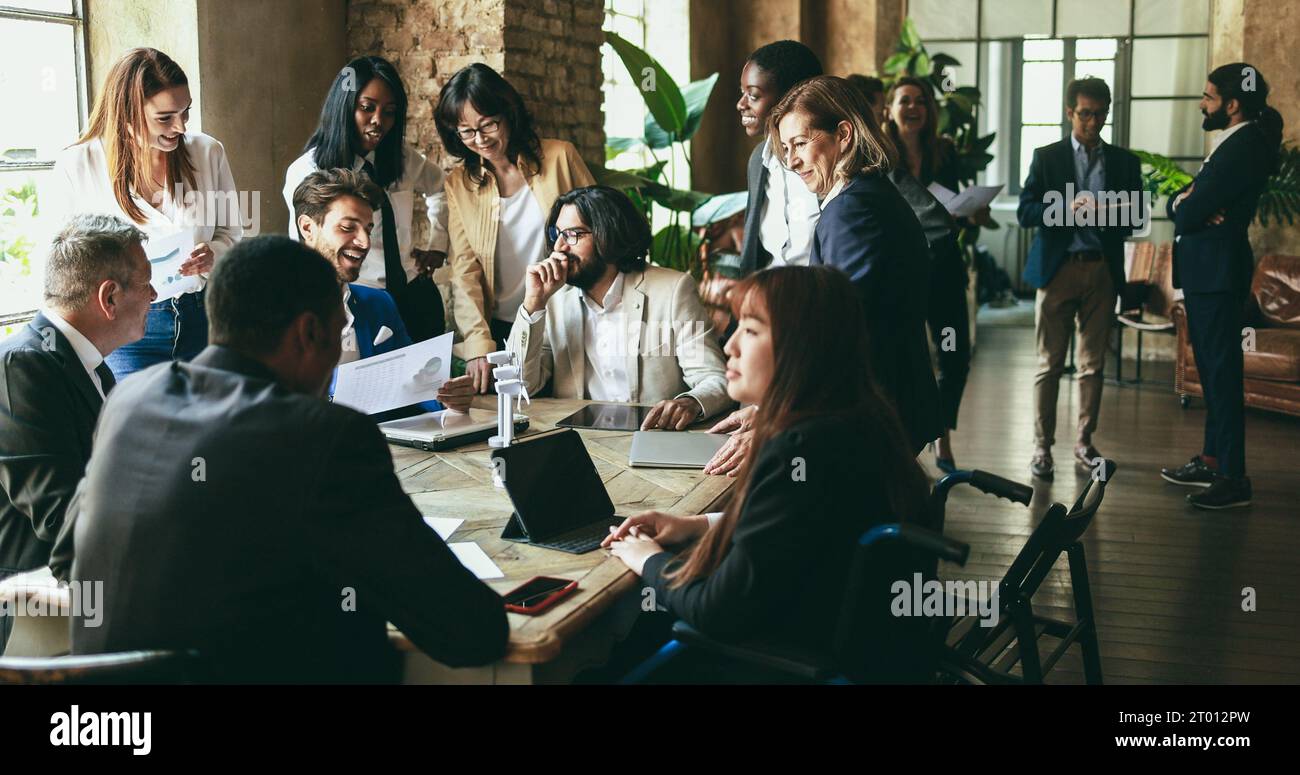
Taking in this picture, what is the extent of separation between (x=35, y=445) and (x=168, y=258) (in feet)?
3.50

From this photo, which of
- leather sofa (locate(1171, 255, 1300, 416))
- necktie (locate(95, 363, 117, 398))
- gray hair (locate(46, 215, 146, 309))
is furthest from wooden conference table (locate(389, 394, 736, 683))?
leather sofa (locate(1171, 255, 1300, 416))

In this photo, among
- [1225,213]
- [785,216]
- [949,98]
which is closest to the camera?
[785,216]

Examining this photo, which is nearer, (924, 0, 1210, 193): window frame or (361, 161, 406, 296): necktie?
(361, 161, 406, 296): necktie

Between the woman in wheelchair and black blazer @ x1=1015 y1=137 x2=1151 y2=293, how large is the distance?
14.2 feet

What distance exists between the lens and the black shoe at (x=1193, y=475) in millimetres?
6086

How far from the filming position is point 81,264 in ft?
8.41

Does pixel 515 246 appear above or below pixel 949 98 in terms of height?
below

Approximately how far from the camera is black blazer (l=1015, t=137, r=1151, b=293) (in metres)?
6.21

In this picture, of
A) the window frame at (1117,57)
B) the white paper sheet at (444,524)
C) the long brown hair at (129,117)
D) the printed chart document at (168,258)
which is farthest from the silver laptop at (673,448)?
the window frame at (1117,57)

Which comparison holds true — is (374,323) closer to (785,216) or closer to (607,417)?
(607,417)

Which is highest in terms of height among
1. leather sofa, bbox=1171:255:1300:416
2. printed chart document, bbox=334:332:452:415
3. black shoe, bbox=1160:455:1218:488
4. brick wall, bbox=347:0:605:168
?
brick wall, bbox=347:0:605:168

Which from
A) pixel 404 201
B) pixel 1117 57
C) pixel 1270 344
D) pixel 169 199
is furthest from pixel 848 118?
pixel 1117 57

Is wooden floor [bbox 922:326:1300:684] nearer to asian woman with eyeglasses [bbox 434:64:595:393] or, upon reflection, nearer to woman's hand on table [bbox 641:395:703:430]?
woman's hand on table [bbox 641:395:703:430]
